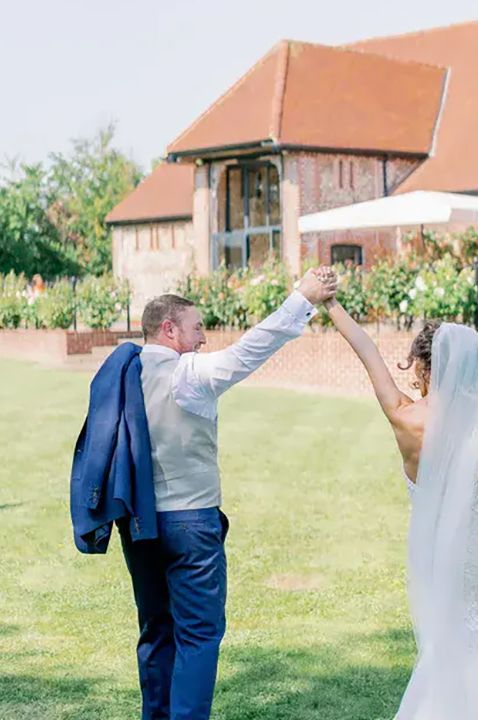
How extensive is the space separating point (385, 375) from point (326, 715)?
213 centimetres

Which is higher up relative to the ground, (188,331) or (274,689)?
(188,331)

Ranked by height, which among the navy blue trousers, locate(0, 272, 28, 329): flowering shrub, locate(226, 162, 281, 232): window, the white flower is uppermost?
locate(226, 162, 281, 232): window

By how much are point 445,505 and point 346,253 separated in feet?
110

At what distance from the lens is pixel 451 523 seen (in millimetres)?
4344

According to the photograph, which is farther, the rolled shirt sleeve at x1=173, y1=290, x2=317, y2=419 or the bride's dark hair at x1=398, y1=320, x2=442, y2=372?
the rolled shirt sleeve at x1=173, y1=290, x2=317, y2=419

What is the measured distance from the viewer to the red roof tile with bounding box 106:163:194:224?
47.4 metres

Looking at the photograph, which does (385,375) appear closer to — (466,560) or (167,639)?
(466,560)

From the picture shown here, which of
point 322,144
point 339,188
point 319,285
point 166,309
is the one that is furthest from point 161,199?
point 319,285

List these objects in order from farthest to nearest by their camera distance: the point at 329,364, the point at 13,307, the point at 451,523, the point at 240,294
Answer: the point at 13,307, the point at 240,294, the point at 329,364, the point at 451,523

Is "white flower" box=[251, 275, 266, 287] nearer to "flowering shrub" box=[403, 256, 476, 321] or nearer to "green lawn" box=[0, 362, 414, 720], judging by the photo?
"flowering shrub" box=[403, 256, 476, 321]

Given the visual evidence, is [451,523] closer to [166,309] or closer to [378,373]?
[378,373]

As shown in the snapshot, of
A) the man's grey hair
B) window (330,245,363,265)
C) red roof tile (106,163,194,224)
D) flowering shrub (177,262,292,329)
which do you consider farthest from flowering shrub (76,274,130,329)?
the man's grey hair

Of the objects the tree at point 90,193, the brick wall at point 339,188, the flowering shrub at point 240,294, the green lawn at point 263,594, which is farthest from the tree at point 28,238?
the green lawn at point 263,594

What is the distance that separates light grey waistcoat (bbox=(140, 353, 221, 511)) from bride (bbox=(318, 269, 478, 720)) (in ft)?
2.59
